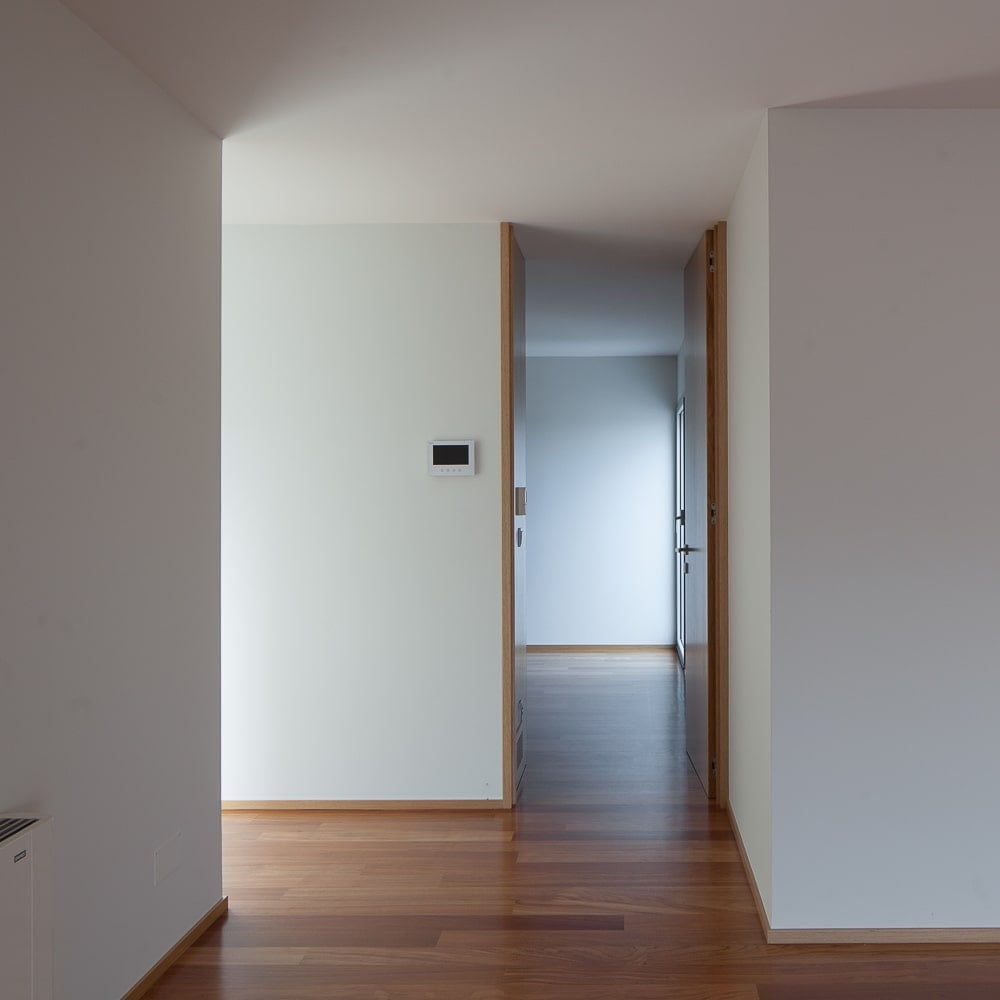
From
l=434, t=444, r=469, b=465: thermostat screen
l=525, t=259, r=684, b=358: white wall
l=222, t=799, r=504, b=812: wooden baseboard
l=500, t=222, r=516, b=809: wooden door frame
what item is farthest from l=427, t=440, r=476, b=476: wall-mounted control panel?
l=222, t=799, r=504, b=812: wooden baseboard

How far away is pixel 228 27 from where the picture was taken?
2604 millimetres

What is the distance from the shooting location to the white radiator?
2.01 meters

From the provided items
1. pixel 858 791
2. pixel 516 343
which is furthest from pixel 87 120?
pixel 858 791

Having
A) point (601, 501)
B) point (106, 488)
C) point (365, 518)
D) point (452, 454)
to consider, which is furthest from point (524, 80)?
point (601, 501)

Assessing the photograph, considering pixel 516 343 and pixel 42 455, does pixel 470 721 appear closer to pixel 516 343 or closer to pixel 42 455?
pixel 516 343

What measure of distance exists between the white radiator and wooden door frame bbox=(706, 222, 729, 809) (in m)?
3.07

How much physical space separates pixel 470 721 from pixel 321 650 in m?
0.75

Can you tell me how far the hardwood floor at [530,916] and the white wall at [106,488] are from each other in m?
0.37

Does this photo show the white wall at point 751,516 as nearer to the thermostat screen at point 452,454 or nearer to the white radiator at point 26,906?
the thermostat screen at point 452,454

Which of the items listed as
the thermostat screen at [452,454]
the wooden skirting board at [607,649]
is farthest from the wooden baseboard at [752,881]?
the wooden skirting board at [607,649]

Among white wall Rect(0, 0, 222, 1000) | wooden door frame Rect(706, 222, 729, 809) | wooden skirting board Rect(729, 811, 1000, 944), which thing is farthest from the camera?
wooden door frame Rect(706, 222, 729, 809)

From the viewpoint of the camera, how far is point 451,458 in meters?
4.55

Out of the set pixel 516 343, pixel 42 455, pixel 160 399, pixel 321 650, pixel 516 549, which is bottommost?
pixel 321 650

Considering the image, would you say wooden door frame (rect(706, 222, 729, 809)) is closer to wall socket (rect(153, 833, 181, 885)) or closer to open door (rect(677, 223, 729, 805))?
open door (rect(677, 223, 729, 805))
